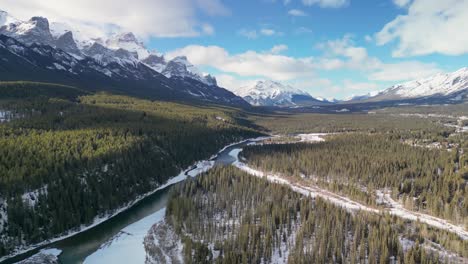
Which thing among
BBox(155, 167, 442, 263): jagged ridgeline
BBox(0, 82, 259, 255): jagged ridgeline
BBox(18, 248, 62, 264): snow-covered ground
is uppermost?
BBox(0, 82, 259, 255): jagged ridgeline

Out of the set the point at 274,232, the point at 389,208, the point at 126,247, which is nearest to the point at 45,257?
the point at 126,247

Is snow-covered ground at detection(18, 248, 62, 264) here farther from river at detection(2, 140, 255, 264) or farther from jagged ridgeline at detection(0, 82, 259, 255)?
jagged ridgeline at detection(0, 82, 259, 255)

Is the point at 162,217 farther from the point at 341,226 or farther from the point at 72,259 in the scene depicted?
the point at 341,226

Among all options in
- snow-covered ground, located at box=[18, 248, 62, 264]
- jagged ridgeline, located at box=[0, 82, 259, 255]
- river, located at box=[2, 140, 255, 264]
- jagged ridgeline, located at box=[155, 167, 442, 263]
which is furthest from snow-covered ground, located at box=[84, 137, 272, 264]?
jagged ridgeline, located at box=[0, 82, 259, 255]

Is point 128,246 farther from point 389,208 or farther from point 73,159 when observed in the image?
point 389,208

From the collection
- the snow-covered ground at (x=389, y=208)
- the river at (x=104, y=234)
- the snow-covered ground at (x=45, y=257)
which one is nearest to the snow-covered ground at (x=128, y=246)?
the river at (x=104, y=234)

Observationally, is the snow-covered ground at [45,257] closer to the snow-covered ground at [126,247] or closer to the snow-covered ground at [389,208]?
the snow-covered ground at [126,247]
